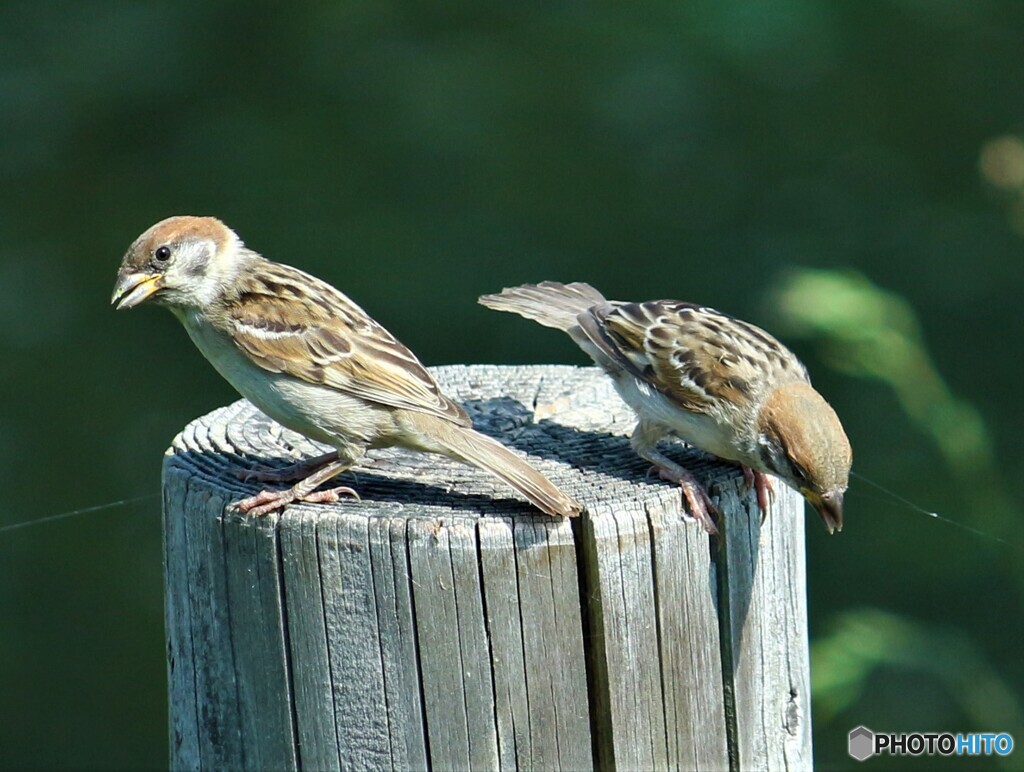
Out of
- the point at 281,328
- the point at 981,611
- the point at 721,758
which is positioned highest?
the point at 281,328

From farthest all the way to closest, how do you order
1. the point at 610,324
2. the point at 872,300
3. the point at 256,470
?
1. the point at 872,300
2. the point at 610,324
3. the point at 256,470

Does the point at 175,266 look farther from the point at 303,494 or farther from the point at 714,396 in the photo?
the point at 714,396

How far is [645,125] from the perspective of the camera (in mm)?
7484

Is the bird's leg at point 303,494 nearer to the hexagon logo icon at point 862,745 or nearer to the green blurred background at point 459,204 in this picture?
the hexagon logo icon at point 862,745

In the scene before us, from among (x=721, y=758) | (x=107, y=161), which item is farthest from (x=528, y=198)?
(x=721, y=758)

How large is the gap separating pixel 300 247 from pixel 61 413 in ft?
4.99

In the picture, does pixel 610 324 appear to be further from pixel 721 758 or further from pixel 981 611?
pixel 981 611

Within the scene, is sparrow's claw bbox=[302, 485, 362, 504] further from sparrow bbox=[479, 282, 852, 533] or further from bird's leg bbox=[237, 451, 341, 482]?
sparrow bbox=[479, 282, 852, 533]

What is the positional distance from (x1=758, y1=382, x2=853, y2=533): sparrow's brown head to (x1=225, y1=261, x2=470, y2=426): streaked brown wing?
762 millimetres

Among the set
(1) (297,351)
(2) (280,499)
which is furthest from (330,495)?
(1) (297,351)

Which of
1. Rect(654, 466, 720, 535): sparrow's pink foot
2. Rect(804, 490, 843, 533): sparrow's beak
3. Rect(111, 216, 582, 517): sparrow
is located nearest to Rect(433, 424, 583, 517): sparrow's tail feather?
Rect(111, 216, 582, 517): sparrow

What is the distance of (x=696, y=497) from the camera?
133 inches

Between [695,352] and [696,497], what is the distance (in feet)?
2.83

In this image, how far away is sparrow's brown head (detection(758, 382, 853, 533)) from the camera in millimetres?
3658
